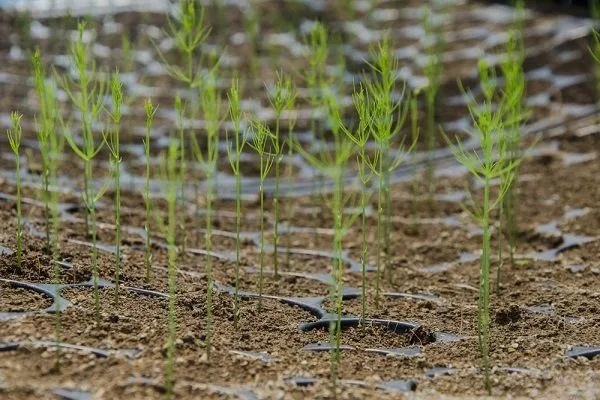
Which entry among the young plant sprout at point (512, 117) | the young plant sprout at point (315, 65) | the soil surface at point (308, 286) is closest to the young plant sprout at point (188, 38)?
the soil surface at point (308, 286)

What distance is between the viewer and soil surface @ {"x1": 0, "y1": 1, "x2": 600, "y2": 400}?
7.36ft

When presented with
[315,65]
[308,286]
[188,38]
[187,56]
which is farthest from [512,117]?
[187,56]

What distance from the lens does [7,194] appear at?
3.78 meters

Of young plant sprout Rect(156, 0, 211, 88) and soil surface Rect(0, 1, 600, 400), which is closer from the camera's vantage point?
soil surface Rect(0, 1, 600, 400)

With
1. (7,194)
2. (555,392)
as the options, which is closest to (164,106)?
(7,194)

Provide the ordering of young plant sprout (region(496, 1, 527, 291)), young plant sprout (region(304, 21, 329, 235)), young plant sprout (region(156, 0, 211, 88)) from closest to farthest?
young plant sprout (region(496, 1, 527, 291))
young plant sprout (region(156, 0, 211, 88))
young plant sprout (region(304, 21, 329, 235))

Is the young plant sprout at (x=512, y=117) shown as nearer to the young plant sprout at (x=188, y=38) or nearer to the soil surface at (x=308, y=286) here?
the soil surface at (x=308, y=286)

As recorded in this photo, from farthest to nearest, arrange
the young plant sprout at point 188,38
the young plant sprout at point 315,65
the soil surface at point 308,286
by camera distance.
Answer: the young plant sprout at point 315,65
the young plant sprout at point 188,38
the soil surface at point 308,286

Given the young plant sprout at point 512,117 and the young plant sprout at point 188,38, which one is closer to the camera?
the young plant sprout at point 512,117

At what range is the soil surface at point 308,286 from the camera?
7.36ft

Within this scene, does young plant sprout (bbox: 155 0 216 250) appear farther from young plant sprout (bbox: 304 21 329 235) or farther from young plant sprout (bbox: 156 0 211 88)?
young plant sprout (bbox: 304 21 329 235)

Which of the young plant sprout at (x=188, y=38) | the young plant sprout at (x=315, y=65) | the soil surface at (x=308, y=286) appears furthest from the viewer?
the young plant sprout at (x=315, y=65)

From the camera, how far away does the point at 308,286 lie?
312cm

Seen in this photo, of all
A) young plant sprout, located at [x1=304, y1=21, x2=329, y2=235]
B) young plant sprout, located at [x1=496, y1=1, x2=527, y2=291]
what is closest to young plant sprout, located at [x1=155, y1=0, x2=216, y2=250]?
young plant sprout, located at [x1=304, y1=21, x2=329, y2=235]
